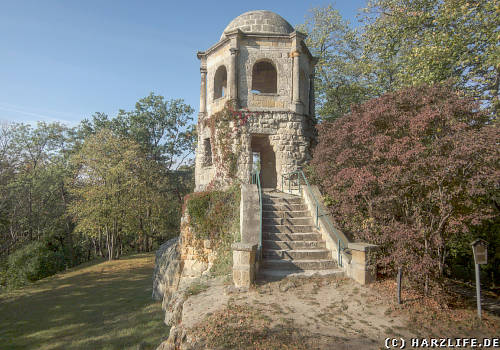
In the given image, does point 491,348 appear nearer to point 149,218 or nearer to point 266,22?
point 266,22

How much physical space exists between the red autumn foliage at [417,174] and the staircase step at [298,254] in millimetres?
907

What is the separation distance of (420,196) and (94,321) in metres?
10.2

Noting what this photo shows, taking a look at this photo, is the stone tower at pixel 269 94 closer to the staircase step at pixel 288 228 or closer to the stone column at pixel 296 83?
the stone column at pixel 296 83

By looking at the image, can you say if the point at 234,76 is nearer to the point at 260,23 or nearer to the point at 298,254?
the point at 260,23

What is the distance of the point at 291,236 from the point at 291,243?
252 millimetres

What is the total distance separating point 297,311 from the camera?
4.91 metres

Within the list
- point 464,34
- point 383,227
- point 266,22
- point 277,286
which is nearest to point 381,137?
point 383,227

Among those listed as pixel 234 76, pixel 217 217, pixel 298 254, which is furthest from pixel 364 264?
pixel 234 76

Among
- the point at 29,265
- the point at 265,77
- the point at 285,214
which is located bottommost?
the point at 29,265

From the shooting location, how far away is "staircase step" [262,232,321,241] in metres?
7.34

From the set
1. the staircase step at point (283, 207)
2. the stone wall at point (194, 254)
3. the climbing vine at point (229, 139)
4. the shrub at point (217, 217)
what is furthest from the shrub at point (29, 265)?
the staircase step at point (283, 207)

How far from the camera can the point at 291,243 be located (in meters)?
7.20

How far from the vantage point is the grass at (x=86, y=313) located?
7.90 m

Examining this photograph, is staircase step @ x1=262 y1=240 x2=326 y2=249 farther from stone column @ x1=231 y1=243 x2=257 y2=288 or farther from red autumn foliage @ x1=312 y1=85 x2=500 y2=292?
stone column @ x1=231 y1=243 x2=257 y2=288
